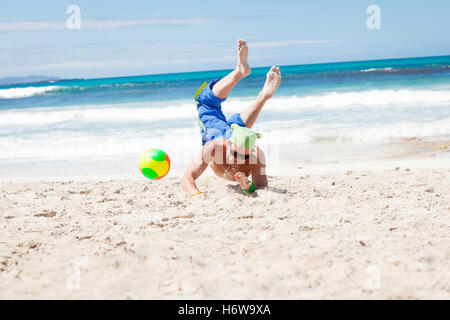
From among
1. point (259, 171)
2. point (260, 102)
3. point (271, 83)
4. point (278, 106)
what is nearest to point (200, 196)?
point (259, 171)

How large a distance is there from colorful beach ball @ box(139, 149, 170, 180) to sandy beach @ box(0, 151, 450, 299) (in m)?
0.26

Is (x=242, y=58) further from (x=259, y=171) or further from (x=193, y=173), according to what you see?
(x=193, y=173)

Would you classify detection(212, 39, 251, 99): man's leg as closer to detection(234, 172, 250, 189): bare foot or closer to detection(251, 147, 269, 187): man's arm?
detection(251, 147, 269, 187): man's arm

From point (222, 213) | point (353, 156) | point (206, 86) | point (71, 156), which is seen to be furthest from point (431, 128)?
point (71, 156)

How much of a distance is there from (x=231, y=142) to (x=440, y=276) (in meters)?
2.12

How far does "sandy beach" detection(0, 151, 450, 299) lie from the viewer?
7.23 ft

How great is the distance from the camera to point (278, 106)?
48.0 feet

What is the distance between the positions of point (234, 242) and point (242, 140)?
3.85 ft

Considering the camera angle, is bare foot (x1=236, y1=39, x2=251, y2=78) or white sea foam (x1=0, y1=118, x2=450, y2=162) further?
white sea foam (x1=0, y1=118, x2=450, y2=162)

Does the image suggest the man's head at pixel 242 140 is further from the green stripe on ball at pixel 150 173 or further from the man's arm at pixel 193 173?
the green stripe on ball at pixel 150 173

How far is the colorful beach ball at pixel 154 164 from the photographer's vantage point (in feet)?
15.1

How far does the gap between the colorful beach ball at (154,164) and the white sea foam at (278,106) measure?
8.22 m

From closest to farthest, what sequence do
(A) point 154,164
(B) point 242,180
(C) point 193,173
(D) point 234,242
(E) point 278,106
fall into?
(D) point 234,242
(B) point 242,180
(C) point 193,173
(A) point 154,164
(E) point 278,106

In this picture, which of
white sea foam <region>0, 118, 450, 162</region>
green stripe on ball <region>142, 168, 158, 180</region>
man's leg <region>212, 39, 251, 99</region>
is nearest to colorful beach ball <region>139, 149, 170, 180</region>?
green stripe on ball <region>142, 168, 158, 180</region>
